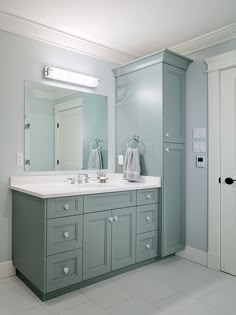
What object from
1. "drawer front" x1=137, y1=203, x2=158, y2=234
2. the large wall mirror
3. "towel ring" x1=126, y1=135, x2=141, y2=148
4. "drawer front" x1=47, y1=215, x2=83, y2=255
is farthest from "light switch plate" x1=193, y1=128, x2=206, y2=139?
"drawer front" x1=47, y1=215, x2=83, y2=255

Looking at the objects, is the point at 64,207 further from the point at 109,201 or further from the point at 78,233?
the point at 109,201

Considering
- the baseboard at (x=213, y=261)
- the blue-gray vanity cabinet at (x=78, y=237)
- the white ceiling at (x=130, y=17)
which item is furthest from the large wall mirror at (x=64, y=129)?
the baseboard at (x=213, y=261)

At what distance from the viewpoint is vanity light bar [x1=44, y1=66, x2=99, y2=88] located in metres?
2.63

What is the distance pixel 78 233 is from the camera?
215 cm

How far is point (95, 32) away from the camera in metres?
2.65

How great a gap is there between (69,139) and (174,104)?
1.16m

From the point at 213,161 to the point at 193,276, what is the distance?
1.10m

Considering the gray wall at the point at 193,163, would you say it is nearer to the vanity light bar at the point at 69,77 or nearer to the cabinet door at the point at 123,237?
the cabinet door at the point at 123,237

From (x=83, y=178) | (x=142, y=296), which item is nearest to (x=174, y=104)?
(x=83, y=178)

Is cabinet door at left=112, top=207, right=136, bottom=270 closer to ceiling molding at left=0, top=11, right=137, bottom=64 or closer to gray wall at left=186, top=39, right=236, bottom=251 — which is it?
gray wall at left=186, top=39, right=236, bottom=251

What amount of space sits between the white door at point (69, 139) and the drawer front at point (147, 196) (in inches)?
29.5

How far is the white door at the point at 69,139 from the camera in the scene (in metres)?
2.76

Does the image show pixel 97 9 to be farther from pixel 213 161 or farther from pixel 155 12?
pixel 213 161

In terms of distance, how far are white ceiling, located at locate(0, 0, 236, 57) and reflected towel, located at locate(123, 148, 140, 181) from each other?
3.88 feet
